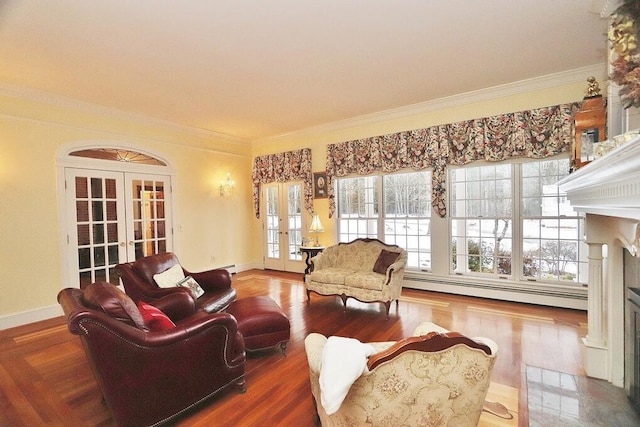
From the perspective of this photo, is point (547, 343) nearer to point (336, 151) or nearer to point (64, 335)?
point (336, 151)

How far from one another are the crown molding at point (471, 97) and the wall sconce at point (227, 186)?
1.77 m

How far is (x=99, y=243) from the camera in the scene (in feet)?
15.0

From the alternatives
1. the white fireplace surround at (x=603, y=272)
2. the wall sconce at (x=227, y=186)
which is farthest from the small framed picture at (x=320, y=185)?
the white fireplace surround at (x=603, y=272)

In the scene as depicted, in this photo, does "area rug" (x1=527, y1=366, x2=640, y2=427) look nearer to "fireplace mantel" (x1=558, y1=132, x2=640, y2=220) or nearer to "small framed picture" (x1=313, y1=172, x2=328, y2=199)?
Result: "fireplace mantel" (x1=558, y1=132, x2=640, y2=220)

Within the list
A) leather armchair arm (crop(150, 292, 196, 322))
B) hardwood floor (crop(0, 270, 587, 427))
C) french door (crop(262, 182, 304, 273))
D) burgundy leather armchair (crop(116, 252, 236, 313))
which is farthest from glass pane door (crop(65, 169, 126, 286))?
french door (crop(262, 182, 304, 273))

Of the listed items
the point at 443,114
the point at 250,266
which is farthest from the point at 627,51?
the point at 250,266

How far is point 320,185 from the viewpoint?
5.93m

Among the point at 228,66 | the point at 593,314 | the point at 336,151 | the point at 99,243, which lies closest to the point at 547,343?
the point at 593,314

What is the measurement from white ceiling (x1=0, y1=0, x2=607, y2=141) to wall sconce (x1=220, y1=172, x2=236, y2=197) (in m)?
2.08

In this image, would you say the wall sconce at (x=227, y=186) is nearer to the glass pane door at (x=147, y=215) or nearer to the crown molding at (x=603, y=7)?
the glass pane door at (x=147, y=215)

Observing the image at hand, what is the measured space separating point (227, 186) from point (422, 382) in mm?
5791

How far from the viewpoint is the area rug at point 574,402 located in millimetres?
1937

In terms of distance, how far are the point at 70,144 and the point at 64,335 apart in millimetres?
2589

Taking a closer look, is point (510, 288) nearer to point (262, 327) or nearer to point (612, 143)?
point (612, 143)
